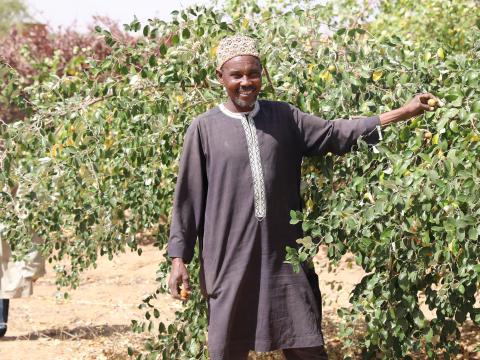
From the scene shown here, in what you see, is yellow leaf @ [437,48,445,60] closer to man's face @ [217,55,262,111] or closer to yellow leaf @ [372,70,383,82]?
yellow leaf @ [372,70,383,82]

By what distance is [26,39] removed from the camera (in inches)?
634

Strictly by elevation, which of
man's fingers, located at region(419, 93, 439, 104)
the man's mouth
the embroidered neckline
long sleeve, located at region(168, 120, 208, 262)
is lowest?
long sleeve, located at region(168, 120, 208, 262)

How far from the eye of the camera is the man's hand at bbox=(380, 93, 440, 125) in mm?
2980

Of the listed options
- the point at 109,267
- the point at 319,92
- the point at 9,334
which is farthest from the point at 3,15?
the point at 319,92

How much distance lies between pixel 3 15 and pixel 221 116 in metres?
41.8

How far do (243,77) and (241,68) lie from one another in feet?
0.11

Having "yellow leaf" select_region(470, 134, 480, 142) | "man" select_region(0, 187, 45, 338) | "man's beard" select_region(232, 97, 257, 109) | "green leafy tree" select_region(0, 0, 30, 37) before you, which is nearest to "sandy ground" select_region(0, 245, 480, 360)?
"man" select_region(0, 187, 45, 338)

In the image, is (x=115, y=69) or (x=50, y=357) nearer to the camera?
(x=115, y=69)

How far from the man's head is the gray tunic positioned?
0.11 m

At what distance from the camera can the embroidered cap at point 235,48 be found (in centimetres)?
315

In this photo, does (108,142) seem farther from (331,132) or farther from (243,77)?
(331,132)

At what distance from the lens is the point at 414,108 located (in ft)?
9.82

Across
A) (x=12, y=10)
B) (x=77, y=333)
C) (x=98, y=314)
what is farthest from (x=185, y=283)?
(x=12, y=10)

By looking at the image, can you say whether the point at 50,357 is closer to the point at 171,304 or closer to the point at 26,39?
the point at 171,304
